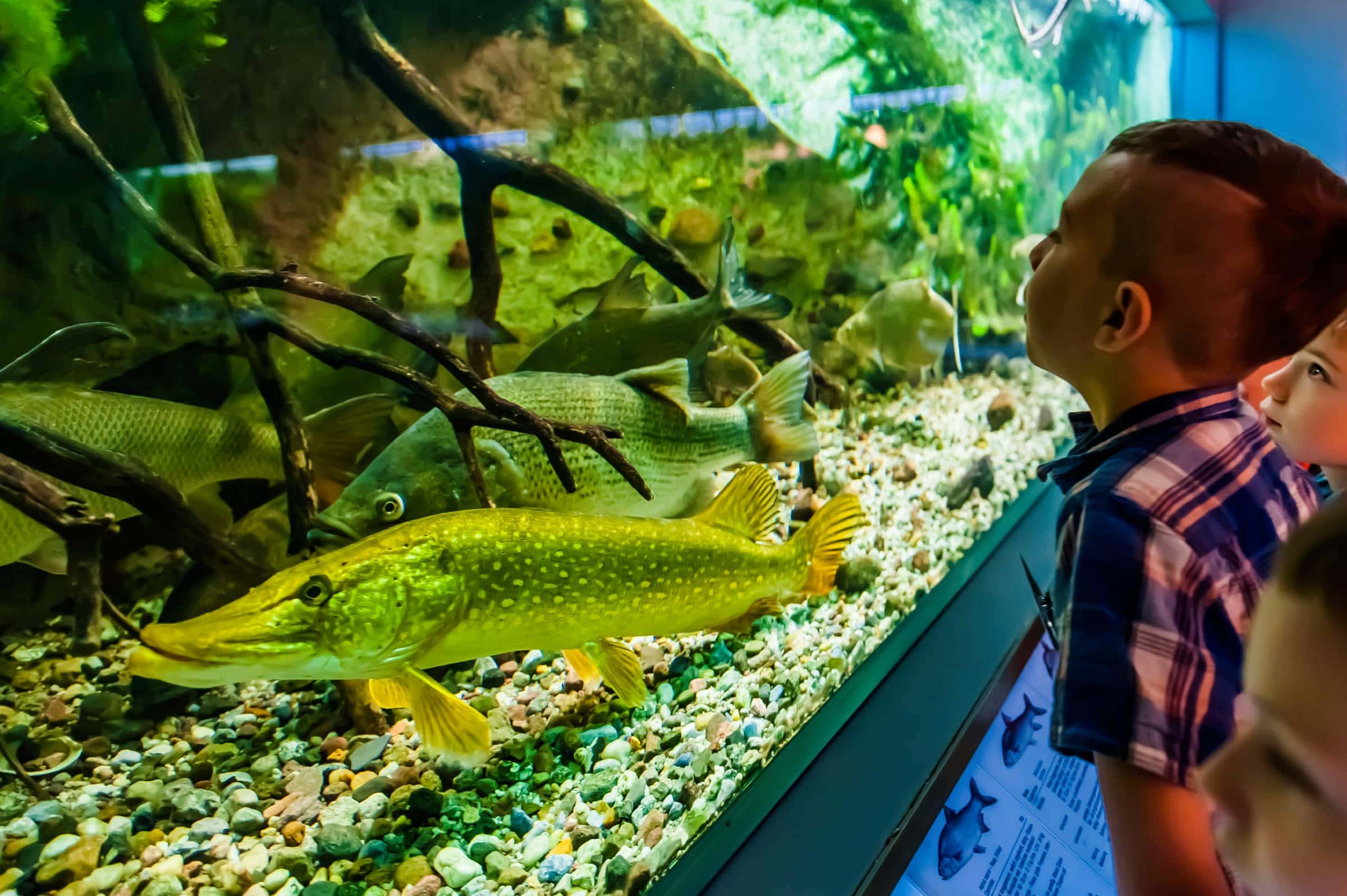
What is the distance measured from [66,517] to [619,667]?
0.77 meters

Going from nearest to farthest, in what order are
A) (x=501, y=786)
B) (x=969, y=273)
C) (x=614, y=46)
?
(x=501, y=786) → (x=614, y=46) → (x=969, y=273)

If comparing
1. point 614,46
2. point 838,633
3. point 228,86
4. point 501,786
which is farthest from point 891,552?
point 228,86

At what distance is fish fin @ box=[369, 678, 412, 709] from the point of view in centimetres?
105

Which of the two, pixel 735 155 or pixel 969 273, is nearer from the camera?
pixel 735 155

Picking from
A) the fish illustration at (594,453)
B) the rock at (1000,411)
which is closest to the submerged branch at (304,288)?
the fish illustration at (594,453)

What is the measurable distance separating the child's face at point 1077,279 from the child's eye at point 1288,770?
2.13ft

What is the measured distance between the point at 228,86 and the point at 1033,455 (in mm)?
3130

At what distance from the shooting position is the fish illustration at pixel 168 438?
897 millimetres

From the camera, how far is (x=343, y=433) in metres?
1.13

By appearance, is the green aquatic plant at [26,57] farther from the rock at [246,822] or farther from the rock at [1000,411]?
the rock at [1000,411]

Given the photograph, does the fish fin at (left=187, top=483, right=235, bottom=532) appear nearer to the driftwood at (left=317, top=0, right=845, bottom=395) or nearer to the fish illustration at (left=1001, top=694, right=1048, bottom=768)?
the driftwood at (left=317, top=0, right=845, bottom=395)

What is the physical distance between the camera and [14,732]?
956 mm

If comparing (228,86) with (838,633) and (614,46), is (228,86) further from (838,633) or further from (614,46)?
(838,633)

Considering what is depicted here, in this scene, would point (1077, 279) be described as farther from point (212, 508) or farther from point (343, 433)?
A: point (212, 508)
